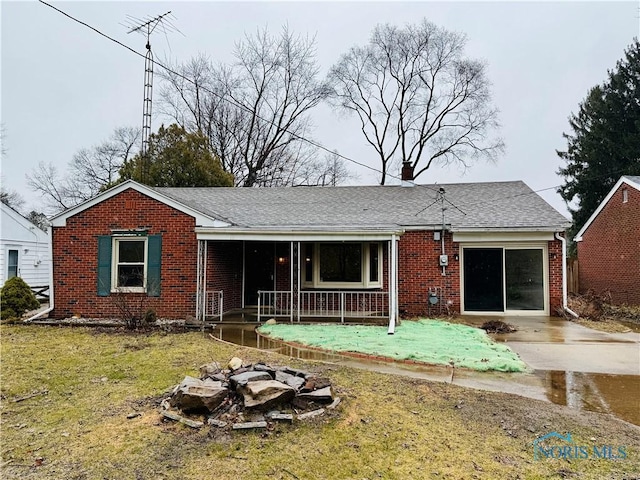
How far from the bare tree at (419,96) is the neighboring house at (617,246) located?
12095 millimetres

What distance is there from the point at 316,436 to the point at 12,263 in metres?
18.7

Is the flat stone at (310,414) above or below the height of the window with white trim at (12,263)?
below

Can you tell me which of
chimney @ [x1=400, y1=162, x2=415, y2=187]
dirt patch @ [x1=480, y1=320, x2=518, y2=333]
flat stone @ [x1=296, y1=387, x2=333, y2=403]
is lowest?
dirt patch @ [x1=480, y1=320, x2=518, y2=333]

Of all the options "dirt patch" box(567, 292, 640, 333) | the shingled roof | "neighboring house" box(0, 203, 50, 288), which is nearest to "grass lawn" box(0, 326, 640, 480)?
the shingled roof

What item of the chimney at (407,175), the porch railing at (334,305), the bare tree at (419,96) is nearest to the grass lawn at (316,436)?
the porch railing at (334,305)

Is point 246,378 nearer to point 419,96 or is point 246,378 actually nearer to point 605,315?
point 605,315

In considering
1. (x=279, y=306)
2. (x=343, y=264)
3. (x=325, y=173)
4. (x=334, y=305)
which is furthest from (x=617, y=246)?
(x=325, y=173)

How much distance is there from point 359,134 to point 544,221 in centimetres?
1966

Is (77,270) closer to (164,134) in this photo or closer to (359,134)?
(164,134)

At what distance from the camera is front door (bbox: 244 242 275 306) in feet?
43.2

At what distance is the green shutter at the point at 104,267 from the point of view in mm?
10859

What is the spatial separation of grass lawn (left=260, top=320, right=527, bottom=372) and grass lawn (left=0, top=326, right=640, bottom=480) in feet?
4.26

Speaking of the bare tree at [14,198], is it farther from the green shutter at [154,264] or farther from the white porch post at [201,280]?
the white porch post at [201,280]

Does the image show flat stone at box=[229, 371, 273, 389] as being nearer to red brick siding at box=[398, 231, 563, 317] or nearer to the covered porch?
the covered porch
